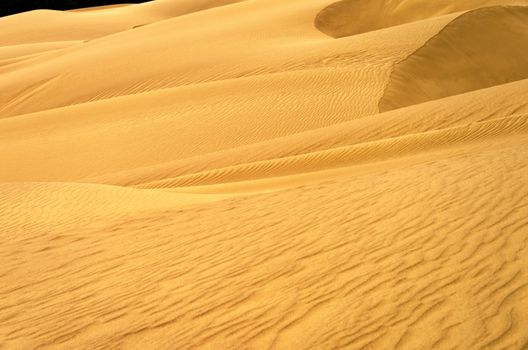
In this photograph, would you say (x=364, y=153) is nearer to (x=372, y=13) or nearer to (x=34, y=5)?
(x=372, y=13)

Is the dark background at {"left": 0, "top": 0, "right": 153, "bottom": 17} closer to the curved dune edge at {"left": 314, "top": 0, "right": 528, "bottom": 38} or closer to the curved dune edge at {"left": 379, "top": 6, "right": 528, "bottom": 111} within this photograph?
the curved dune edge at {"left": 314, "top": 0, "right": 528, "bottom": 38}

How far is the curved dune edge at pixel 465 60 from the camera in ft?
52.1

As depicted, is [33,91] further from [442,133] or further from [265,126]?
[442,133]

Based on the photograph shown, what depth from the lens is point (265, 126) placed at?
14.4 meters

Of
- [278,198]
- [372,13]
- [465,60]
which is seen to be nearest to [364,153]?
[278,198]

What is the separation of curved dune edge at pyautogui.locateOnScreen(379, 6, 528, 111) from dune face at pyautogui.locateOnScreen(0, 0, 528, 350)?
57 mm

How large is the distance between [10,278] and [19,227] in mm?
1911

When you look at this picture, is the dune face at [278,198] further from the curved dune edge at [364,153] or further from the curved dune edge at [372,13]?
the curved dune edge at [372,13]

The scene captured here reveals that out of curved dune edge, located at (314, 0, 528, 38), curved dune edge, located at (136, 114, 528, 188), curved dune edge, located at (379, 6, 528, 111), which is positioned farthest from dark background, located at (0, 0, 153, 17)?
curved dune edge, located at (136, 114, 528, 188)

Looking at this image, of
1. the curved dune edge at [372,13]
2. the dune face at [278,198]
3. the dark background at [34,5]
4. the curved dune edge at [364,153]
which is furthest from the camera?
the dark background at [34,5]

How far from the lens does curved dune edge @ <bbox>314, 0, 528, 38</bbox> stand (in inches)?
950

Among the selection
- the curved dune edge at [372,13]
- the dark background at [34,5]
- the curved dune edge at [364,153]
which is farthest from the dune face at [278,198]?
the dark background at [34,5]

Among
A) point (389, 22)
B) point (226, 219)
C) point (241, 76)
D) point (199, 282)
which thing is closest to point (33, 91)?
point (241, 76)

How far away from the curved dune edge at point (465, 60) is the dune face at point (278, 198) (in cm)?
6
